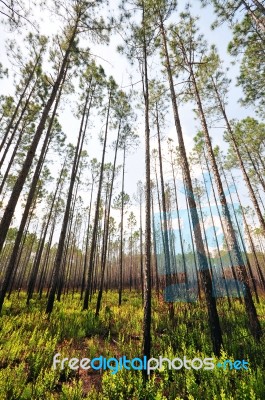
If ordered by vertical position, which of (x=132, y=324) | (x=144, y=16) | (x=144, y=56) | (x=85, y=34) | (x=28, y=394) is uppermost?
(x=144, y=16)

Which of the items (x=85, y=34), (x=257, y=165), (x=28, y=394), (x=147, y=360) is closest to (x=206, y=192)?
(x=257, y=165)

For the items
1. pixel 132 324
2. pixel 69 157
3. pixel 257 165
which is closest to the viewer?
pixel 132 324

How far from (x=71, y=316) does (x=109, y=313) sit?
5.90ft

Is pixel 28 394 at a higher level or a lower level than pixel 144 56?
lower

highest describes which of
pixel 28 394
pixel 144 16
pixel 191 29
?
pixel 191 29

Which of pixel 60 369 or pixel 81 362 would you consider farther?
pixel 81 362

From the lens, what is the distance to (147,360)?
177 inches

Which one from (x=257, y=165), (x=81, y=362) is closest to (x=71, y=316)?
(x=81, y=362)

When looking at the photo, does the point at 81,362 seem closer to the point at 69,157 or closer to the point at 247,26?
the point at 247,26

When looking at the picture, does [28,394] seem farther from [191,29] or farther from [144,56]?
[191,29]

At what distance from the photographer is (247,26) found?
27.9 feet

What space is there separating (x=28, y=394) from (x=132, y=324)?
497 cm

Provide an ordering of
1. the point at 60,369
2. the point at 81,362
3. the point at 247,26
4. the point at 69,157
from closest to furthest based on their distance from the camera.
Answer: the point at 60,369 < the point at 81,362 < the point at 247,26 < the point at 69,157

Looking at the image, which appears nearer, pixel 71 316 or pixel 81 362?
pixel 81 362
